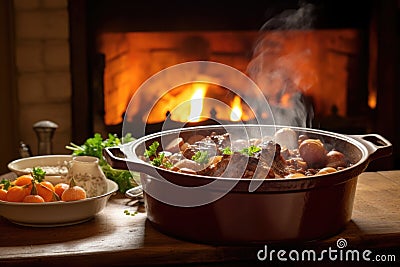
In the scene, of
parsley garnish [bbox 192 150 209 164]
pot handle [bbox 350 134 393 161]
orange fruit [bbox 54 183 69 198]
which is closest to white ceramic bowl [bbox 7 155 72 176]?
orange fruit [bbox 54 183 69 198]

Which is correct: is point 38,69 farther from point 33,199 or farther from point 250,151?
point 250,151

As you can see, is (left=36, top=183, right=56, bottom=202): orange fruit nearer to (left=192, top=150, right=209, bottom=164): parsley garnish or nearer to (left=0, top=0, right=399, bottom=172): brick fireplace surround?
(left=192, top=150, right=209, bottom=164): parsley garnish

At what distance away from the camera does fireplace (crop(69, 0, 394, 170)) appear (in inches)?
122

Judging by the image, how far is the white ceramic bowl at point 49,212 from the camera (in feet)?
5.22

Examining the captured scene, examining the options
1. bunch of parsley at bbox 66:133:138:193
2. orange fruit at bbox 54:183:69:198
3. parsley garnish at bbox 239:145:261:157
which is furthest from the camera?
bunch of parsley at bbox 66:133:138:193

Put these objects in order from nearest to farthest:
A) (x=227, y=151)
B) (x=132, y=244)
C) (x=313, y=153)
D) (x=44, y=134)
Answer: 1. (x=132, y=244)
2. (x=227, y=151)
3. (x=313, y=153)
4. (x=44, y=134)

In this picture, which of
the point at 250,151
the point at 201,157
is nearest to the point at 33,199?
the point at 201,157

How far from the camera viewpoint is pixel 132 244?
4.93ft

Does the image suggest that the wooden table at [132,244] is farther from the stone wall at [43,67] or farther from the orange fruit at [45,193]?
the stone wall at [43,67]

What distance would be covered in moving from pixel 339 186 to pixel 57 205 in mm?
604

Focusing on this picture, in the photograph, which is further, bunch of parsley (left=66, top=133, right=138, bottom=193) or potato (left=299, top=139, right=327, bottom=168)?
bunch of parsley (left=66, top=133, right=138, bottom=193)

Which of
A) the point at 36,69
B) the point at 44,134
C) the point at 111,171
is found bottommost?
the point at 44,134

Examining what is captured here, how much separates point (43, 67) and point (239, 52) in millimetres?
844

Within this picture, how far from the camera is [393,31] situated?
318 centimetres
